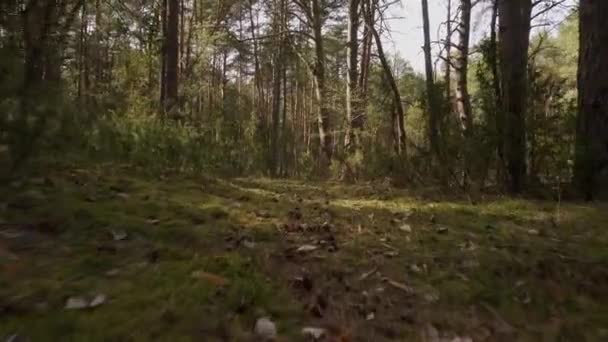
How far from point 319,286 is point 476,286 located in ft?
2.48

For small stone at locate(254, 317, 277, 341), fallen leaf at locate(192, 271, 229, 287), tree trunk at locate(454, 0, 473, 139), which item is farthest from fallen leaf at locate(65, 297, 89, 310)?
tree trunk at locate(454, 0, 473, 139)

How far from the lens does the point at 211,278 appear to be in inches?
78.0

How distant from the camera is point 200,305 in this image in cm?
176

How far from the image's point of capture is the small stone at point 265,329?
1669mm

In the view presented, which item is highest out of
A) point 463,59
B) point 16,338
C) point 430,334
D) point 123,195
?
point 463,59

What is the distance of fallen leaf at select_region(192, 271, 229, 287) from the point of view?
1955 mm

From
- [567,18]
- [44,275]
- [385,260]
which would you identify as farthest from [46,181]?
[567,18]

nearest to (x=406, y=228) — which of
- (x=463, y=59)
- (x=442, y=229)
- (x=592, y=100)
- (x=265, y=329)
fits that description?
(x=442, y=229)

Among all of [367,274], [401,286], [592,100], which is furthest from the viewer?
[592,100]

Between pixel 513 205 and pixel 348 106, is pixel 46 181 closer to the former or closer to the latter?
pixel 513 205

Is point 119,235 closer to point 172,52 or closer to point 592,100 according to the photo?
point 592,100

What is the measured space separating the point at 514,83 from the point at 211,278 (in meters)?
3.74

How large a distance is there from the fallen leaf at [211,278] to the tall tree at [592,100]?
367cm

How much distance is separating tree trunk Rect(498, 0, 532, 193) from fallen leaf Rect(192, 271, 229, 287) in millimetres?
3404
